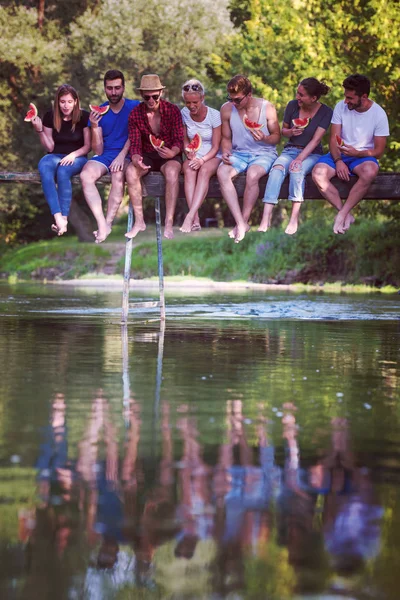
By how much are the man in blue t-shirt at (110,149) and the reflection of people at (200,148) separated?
2.45 ft

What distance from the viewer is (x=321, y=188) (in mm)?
14766

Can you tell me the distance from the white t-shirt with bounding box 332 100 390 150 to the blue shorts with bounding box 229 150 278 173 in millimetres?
1014

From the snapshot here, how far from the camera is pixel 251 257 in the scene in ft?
134

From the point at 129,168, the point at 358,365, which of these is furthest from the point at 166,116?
the point at 358,365

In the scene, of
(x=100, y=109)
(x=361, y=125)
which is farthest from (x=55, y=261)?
(x=361, y=125)

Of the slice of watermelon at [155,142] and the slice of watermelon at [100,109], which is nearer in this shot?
the slice of watermelon at [155,142]

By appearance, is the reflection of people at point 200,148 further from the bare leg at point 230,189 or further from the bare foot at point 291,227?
the bare foot at point 291,227

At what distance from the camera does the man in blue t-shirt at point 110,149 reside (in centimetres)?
1516

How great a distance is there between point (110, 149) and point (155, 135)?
0.74 metres

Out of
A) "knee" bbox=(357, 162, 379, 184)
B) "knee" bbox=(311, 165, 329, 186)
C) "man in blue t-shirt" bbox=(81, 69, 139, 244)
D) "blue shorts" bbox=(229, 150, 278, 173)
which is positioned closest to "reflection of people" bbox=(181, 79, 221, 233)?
"blue shorts" bbox=(229, 150, 278, 173)

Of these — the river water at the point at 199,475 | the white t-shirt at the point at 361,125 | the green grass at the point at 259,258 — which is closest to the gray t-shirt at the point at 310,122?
the white t-shirt at the point at 361,125

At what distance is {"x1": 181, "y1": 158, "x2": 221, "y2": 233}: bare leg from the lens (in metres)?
15.0

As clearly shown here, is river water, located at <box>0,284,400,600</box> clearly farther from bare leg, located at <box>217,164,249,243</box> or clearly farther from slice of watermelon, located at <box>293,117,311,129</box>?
slice of watermelon, located at <box>293,117,311,129</box>

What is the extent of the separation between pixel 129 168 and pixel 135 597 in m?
12.0
